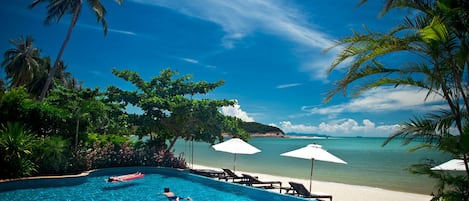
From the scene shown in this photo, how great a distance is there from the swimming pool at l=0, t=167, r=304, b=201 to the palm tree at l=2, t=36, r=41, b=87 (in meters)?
22.8

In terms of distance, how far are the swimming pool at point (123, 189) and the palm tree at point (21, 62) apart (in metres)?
22.8

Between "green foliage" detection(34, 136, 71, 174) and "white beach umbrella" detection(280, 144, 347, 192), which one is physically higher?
"white beach umbrella" detection(280, 144, 347, 192)

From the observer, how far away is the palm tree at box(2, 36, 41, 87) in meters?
31.0

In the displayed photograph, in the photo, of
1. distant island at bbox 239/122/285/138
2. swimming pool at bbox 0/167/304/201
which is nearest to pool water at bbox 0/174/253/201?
swimming pool at bbox 0/167/304/201

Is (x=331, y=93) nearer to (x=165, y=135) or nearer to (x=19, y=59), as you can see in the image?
(x=165, y=135)

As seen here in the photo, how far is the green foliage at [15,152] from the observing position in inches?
412

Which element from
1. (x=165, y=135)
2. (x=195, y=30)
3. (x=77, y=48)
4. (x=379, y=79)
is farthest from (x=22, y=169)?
(x=77, y=48)

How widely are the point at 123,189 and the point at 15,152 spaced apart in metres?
3.67

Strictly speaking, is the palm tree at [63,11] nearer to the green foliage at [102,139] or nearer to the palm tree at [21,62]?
the green foliage at [102,139]

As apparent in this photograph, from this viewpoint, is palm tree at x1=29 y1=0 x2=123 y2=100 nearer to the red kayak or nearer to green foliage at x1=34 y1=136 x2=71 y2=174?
green foliage at x1=34 y1=136 x2=71 y2=174

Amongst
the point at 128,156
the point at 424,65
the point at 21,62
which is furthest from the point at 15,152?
the point at 21,62

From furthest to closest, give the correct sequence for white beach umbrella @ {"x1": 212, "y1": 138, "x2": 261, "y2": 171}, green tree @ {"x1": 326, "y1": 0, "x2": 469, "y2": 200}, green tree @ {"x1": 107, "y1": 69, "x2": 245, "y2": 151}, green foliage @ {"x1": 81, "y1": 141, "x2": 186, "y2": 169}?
green tree @ {"x1": 107, "y1": 69, "x2": 245, "y2": 151} < green foliage @ {"x1": 81, "y1": 141, "x2": 186, "y2": 169} < white beach umbrella @ {"x1": 212, "y1": 138, "x2": 261, "y2": 171} < green tree @ {"x1": 326, "y1": 0, "x2": 469, "y2": 200}

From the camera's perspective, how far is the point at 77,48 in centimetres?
3047

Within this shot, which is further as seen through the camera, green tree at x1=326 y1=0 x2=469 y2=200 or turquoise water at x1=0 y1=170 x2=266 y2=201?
turquoise water at x1=0 y1=170 x2=266 y2=201
